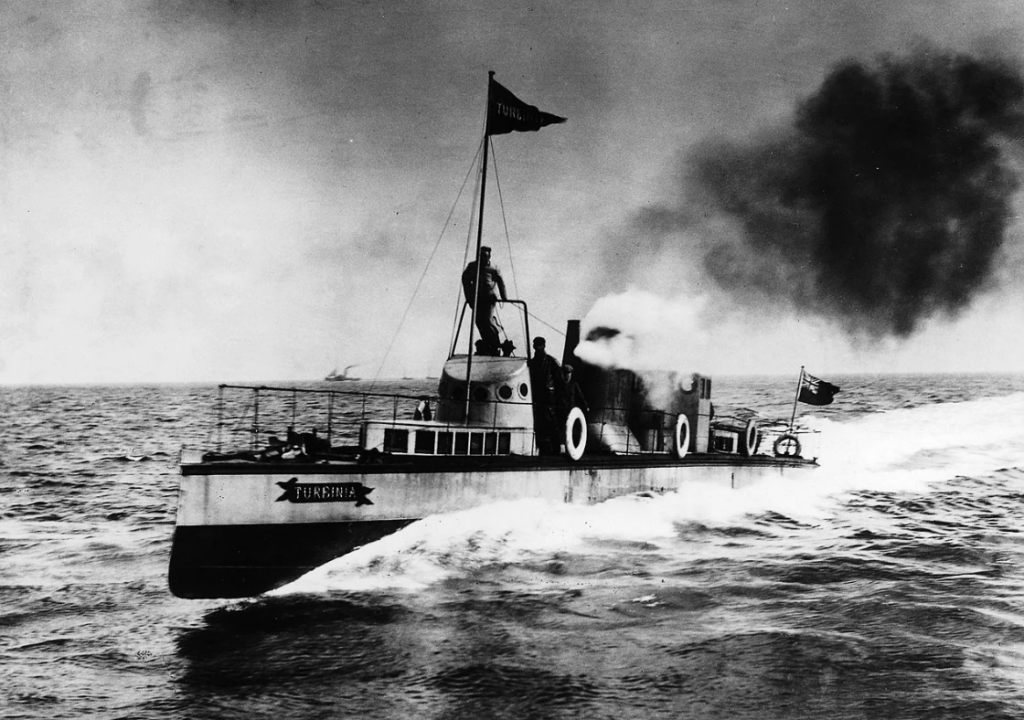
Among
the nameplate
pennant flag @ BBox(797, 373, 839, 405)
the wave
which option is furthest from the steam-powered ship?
pennant flag @ BBox(797, 373, 839, 405)

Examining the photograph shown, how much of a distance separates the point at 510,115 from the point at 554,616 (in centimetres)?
1057

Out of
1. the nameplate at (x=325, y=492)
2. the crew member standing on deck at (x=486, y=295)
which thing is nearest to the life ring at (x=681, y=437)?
the crew member standing on deck at (x=486, y=295)

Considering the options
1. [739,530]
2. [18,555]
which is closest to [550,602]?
[739,530]

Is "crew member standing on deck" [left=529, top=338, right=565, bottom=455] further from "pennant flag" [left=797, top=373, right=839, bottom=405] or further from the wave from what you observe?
"pennant flag" [left=797, top=373, right=839, bottom=405]

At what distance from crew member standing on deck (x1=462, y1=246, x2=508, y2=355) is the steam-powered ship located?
28cm

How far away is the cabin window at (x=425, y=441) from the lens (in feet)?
58.0

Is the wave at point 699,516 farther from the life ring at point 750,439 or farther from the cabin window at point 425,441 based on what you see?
the cabin window at point 425,441

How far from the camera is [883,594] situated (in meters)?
12.9

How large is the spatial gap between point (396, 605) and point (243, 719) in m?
4.40

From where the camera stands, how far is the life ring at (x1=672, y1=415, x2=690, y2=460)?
23.1 m

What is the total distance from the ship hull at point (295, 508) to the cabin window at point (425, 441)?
0.73m

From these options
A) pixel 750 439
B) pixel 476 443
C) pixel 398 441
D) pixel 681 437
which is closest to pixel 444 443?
pixel 476 443

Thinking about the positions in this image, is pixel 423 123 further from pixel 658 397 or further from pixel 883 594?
pixel 883 594

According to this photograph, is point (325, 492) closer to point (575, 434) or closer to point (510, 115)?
point (575, 434)
